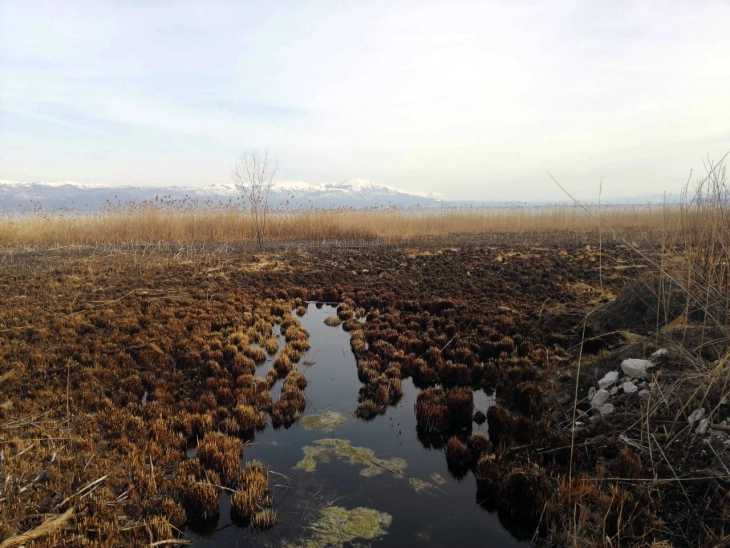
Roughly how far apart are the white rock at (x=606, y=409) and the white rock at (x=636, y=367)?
45 centimetres

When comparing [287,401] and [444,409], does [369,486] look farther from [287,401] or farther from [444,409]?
[287,401]

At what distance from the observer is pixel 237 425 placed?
461 cm

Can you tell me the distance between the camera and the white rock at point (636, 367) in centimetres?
434

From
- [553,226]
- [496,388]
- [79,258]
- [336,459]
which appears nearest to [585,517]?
[336,459]

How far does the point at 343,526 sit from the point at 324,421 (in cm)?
178

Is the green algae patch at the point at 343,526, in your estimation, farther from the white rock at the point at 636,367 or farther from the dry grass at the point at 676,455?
the white rock at the point at 636,367

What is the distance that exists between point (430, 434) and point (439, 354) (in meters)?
2.08

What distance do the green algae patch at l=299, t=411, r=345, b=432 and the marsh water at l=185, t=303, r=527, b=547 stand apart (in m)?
0.03

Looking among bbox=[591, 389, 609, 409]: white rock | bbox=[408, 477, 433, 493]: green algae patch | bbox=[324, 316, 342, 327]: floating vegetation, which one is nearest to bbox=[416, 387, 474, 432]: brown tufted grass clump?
bbox=[408, 477, 433, 493]: green algae patch

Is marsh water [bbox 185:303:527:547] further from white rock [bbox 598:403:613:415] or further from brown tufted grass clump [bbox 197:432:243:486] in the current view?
white rock [bbox 598:403:613:415]

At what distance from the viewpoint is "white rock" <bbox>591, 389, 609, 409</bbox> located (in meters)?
4.39

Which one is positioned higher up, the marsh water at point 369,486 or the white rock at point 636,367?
the white rock at point 636,367

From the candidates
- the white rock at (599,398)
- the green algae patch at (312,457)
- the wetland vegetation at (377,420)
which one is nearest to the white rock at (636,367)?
the wetland vegetation at (377,420)

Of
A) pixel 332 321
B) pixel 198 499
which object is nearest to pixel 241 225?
pixel 332 321
